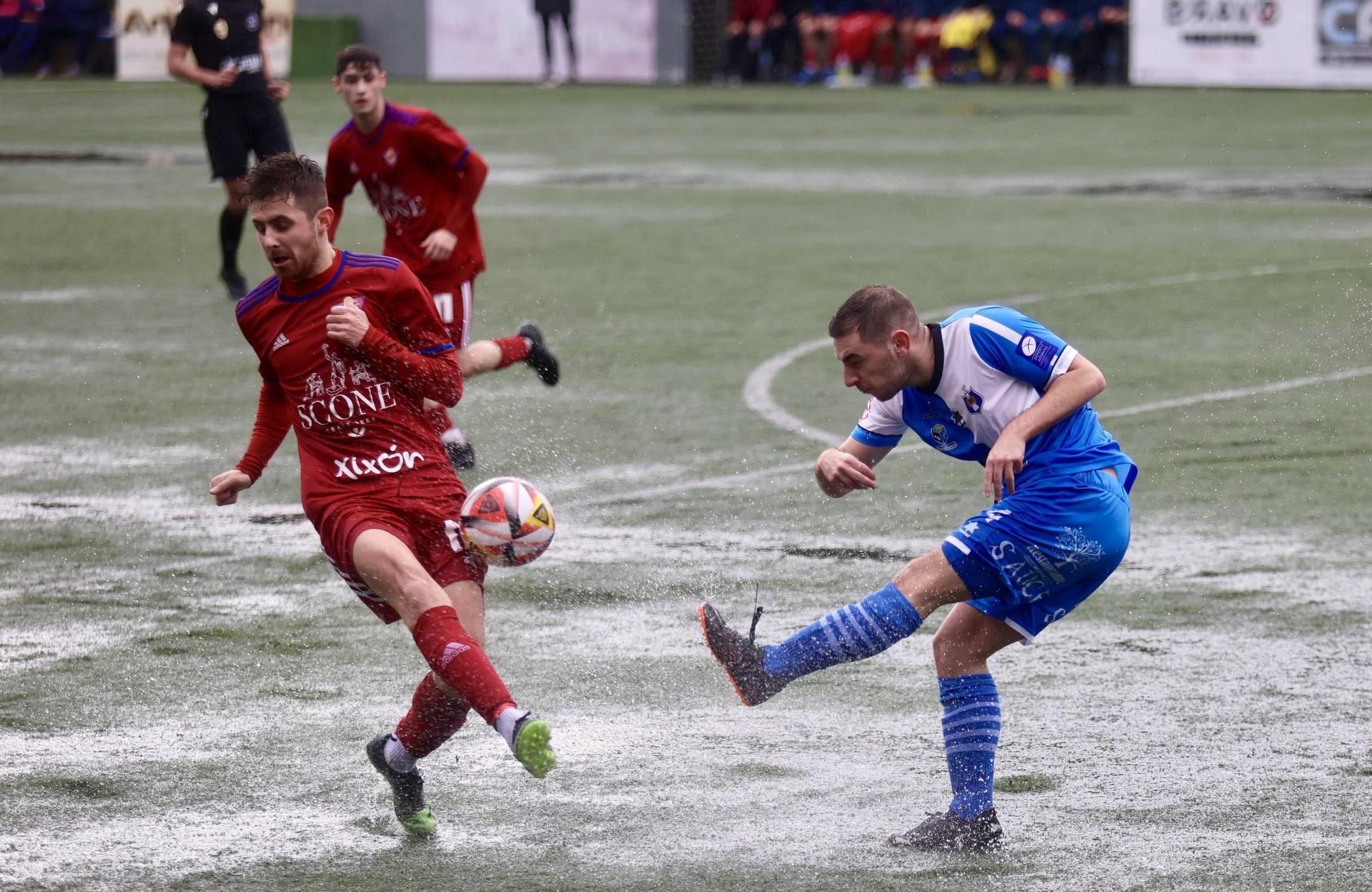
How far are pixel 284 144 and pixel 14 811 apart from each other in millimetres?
10654

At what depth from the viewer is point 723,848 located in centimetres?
512

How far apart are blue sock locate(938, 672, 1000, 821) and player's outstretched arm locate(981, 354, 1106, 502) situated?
Answer: 49cm

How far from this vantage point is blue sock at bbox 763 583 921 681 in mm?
5035

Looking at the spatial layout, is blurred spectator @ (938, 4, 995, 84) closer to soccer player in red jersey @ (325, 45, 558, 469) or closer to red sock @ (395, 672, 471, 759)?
soccer player in red jersey @ (325, 45, 558, 469)

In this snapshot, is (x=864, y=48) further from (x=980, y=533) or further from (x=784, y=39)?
(x=980, y=533)

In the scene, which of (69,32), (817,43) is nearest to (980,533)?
(817,43)

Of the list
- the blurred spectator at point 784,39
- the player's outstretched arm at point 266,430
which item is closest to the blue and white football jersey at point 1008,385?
the player's outstretched arm at point 266,430

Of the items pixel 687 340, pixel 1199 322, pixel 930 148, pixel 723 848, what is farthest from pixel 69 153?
pixel 723 848

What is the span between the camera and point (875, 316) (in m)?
5.05

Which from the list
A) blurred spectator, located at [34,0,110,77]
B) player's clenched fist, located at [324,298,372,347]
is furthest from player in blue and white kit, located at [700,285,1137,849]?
blurred spectator, located at [34,0,110,77]

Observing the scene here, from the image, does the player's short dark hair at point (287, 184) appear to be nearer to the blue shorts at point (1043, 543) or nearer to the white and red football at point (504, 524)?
the white and red football at point (504, 524)

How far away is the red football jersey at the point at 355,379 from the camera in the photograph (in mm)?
5309

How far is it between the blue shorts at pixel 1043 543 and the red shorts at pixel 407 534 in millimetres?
1272

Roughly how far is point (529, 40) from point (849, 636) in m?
37.6
